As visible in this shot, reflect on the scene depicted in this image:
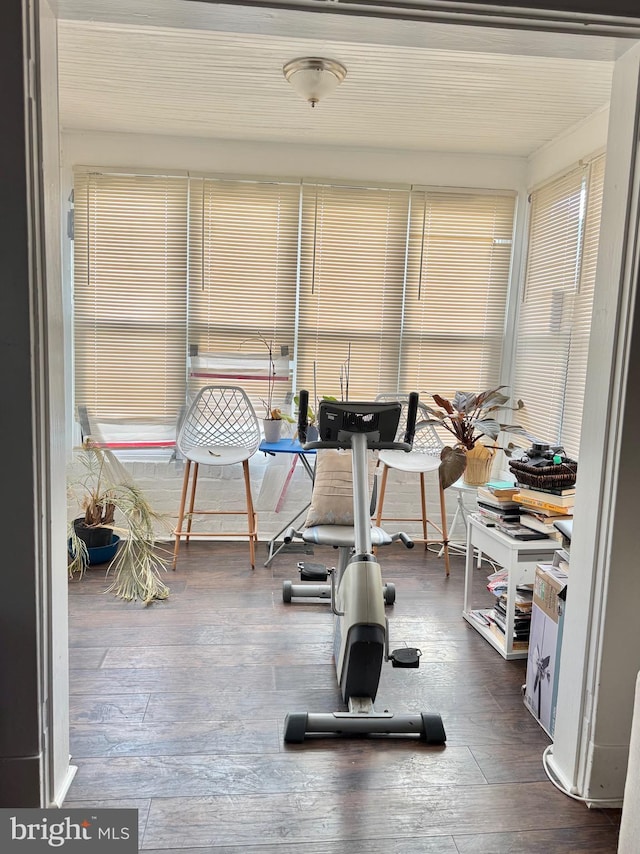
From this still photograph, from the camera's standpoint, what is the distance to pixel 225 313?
431 cm

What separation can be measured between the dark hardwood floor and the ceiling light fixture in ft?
8.58

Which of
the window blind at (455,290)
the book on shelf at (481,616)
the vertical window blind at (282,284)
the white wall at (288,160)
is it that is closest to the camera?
the book on shelf at (481,616)

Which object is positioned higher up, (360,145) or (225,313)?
(360,145)

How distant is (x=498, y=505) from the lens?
2879 mm

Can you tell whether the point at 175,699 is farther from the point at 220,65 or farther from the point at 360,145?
the point at 360,145

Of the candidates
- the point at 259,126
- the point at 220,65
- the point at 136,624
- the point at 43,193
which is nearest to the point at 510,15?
the point at 43,193

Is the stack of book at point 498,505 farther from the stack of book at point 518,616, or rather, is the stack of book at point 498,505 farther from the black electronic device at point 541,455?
the stack of book at point 518,616

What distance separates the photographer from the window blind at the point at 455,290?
4.34 meters

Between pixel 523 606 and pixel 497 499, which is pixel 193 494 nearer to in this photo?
pixel 497 499

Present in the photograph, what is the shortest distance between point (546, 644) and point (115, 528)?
8.89ft

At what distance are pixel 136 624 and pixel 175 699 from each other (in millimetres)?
737

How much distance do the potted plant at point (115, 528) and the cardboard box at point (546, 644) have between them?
6.29 feet

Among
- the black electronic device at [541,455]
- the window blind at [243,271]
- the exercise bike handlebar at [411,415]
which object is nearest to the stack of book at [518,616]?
the black electronic device at [541,455]

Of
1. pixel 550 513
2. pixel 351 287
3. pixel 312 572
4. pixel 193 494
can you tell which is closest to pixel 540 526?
pixel 550 513
